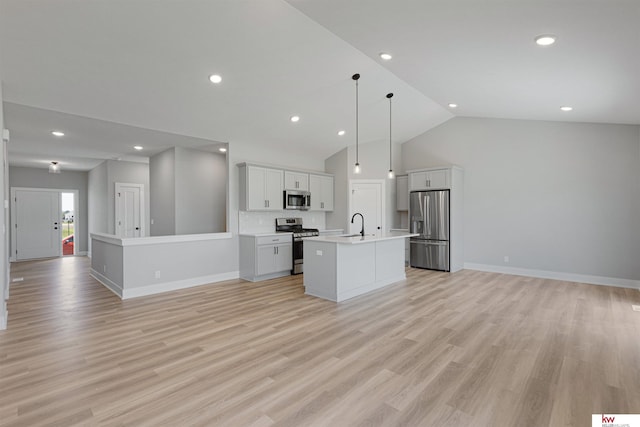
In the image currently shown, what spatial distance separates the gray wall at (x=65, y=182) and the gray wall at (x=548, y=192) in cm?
1014

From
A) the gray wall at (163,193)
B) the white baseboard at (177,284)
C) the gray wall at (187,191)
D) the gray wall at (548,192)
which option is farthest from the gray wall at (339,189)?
the gray wall at (163,193)

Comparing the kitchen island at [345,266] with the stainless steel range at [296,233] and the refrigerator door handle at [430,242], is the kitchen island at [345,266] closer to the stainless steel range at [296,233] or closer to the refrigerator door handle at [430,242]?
the stainless steel range at [296,233]

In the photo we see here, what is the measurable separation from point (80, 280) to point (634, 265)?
9.76m

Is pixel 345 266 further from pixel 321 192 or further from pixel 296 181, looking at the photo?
pixel 321 192

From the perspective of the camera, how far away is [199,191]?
22.5 feet

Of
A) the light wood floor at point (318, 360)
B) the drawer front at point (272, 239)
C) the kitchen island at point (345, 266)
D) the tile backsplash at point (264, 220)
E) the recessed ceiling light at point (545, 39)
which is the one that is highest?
the recessed ceiling light at point (545, 39)

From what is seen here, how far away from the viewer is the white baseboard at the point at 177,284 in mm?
4770

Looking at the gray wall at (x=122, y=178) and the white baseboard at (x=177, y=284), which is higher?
the gray wall at (x=122, y=178)

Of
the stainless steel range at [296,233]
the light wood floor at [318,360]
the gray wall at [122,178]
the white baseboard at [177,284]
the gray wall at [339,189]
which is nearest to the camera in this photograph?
the light wood floor at [318,360]

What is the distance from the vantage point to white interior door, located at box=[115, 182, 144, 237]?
8086 millimetres

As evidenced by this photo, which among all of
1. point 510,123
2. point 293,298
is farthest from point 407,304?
point 510,123

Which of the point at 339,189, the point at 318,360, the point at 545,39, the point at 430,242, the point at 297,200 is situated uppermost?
the point at 545,39

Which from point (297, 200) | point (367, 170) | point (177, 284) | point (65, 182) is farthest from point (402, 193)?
point (65, 182)

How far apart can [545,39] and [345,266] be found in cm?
337
